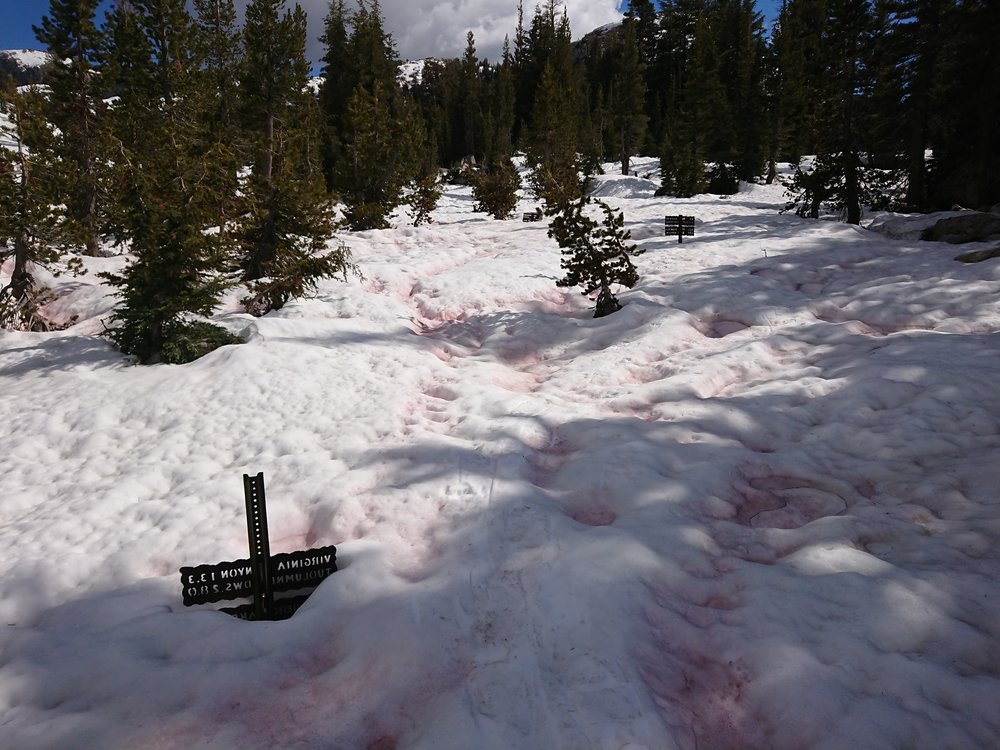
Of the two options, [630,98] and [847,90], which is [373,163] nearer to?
[847,90]

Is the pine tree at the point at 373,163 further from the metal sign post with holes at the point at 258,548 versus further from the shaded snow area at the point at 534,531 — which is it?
the metal sign post with holes at the point at 258,548

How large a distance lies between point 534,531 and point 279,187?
11984 mm

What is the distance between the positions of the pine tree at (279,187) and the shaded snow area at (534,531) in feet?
7.32

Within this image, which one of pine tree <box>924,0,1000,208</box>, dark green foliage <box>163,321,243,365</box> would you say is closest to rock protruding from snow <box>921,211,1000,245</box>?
pine tree <box>924,0,1000,208</box>

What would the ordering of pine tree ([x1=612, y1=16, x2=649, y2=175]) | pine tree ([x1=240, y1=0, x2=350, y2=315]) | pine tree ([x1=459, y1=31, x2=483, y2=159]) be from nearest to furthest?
pine tree ([x1=240, y1=0, x2=350, y2=315]) → pine tree ([x1=612, y1=16, x2=649, y2=175]) → pine tree ([x1=459, y1=31, x2=483, y2=159])

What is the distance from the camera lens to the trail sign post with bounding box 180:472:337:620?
→ 4160 millimetres

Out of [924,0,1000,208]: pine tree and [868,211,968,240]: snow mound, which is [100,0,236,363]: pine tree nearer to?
[868,211,968,240]: snow mound

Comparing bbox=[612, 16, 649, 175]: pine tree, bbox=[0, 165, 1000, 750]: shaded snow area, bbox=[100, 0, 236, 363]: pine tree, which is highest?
bbox=[612, 16, 649, 175]: pine tree

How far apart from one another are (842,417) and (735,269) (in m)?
9.09

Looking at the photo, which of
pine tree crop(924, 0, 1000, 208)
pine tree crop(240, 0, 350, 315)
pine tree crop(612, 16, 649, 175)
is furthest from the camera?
pine tree crop(612, 16, 649, 175)

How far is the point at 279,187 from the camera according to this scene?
43.2 feet

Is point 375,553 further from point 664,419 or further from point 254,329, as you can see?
point 254,329

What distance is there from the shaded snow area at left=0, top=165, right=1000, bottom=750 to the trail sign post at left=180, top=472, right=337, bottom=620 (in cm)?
20

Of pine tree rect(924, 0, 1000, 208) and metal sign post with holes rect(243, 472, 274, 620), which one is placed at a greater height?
pine tree rect(924, 0, 1000, 208)
